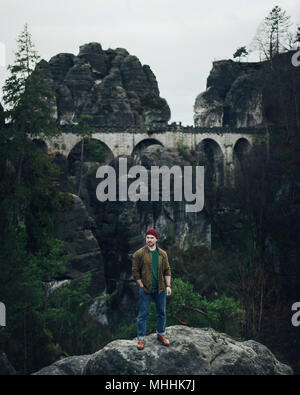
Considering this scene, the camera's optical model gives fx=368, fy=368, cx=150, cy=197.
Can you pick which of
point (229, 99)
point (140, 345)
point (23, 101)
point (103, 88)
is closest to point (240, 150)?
point (229, 99)

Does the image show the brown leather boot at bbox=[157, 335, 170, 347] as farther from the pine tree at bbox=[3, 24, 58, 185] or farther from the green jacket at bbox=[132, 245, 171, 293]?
the pine tree at bbox=[3, 24, 58, 185]

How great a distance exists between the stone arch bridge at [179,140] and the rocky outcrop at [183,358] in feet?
114

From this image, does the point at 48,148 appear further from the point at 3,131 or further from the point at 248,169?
the point at 248,169

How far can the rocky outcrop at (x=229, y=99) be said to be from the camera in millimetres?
51250

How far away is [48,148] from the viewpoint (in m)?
42.3

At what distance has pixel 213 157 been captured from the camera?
4978 centimetres

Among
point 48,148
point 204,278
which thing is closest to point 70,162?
point 48,148

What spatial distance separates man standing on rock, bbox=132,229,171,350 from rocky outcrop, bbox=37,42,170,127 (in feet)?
134

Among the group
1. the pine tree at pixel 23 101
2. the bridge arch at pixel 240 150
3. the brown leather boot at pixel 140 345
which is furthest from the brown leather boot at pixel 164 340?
the bridge arch at pixel 240 150

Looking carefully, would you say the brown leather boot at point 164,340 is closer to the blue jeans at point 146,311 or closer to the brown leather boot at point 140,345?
the blue jeans at point 146,311

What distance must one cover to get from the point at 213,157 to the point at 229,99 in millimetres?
10379

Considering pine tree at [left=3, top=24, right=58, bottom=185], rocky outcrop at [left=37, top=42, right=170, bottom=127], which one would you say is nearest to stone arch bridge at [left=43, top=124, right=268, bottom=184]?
rocky outcrop at [left=37, top=42, right=170, bottom=127]

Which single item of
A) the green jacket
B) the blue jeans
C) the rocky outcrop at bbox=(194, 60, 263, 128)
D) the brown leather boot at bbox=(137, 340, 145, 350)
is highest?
the rocky outcrop at bbox=(194, 60, 263, 128)

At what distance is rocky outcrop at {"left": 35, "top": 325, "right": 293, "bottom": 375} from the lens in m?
7.30
